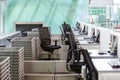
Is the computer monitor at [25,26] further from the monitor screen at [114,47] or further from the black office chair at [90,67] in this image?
the black office chair at [90,67]

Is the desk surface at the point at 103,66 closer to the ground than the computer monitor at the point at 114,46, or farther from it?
closer to the ground

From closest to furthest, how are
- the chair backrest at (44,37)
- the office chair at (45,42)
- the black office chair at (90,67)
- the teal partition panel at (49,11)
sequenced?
1. the black office chair at (90,67)
2. the office chair at (45,42)
3. the chair backrest at (44,37)
4. the teal partition panel at (49,11)

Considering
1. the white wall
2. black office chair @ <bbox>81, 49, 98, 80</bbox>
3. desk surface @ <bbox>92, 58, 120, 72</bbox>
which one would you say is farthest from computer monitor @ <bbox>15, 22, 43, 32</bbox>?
black office chair @ <bbox>81, 49, 98, 80</bbox>

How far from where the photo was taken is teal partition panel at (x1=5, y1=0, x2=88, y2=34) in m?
11.7

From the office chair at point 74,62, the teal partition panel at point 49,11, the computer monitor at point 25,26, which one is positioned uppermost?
the teal partition panel at point 49,11

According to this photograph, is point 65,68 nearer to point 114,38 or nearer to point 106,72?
point 114,38

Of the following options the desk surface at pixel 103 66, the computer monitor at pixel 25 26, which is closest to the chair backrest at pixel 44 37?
the computer monitor at pixel 25 26

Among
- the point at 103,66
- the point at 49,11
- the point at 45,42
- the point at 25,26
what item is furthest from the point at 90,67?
the point at 49,11

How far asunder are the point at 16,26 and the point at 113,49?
19.8ft

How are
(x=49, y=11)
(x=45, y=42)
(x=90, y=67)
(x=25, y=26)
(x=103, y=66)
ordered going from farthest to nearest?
1. (x=49, y=11)
2. (x=25, y=26)
3. (x=45, y=42)
4. (x=103, y=66)
5. (x=90, y=67)

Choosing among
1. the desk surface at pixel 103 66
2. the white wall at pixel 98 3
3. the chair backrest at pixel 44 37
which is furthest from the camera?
the white wall at pixel 98 3

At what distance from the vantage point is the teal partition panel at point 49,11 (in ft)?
38.5

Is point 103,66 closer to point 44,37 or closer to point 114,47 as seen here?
point 114,47

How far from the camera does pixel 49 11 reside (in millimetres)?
11820
